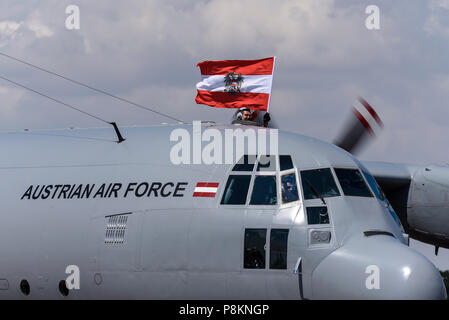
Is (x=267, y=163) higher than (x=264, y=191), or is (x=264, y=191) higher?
(x=267, y=163)

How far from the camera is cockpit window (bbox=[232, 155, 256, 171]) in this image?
46.3ft

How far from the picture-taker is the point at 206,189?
14.0m

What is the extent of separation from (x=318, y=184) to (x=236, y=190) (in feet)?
4.87

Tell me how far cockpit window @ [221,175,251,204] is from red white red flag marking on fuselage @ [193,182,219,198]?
21 centimetres

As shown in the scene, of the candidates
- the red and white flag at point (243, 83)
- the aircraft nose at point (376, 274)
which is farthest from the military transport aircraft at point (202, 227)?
the red and white flag at point (243, 83)

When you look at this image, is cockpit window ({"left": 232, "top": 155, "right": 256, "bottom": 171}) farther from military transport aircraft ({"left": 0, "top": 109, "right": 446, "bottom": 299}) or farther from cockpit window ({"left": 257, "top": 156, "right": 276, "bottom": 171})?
cockpit window ({"left": 257, "top": 156, "right": 276, "bottom": 171})

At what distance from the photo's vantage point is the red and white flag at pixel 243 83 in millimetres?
17547

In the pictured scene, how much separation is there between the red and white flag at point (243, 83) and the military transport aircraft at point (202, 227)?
1987mm

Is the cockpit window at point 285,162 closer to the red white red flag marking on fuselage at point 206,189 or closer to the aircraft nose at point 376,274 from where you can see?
the red white red flag marking on fuselage at point 206,189

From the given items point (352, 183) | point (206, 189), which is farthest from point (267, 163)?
point (352, 183)

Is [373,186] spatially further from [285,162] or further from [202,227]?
[202,227]

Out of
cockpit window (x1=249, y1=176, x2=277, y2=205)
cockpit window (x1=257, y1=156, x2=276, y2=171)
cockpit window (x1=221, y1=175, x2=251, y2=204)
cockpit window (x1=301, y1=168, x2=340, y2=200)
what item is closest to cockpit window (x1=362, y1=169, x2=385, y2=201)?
cockpit window (x1=301, y1=168, x2=340, y2=200)
